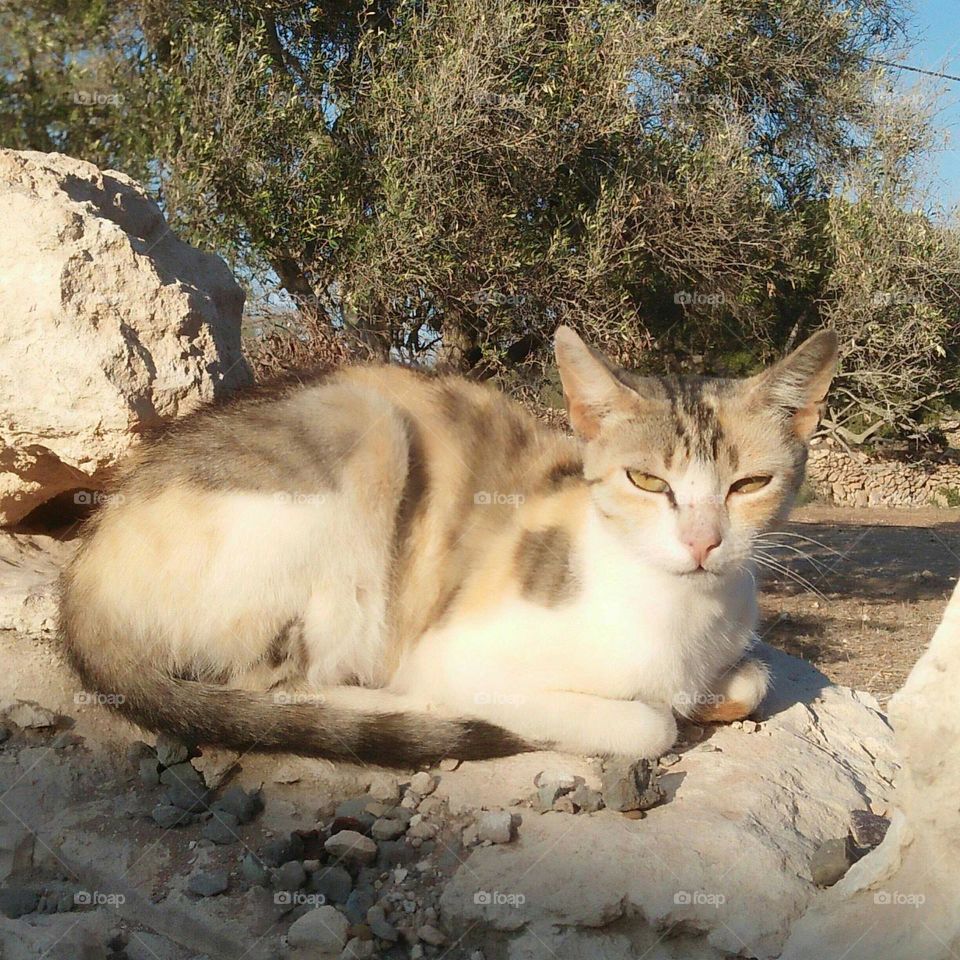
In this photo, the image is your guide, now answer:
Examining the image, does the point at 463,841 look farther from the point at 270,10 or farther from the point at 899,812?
the point at 270,10

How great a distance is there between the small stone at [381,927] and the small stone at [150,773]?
0.98 m

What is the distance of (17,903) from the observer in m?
2.73

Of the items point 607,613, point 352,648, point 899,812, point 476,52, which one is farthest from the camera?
point 476,52

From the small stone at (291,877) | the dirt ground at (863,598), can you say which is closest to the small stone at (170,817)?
the small stone at (291,877)

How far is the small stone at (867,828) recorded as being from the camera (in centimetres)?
290

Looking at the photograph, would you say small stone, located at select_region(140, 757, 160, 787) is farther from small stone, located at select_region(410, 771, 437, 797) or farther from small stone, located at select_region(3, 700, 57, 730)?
small stone, located at select_region(410, 771, 437, 797)

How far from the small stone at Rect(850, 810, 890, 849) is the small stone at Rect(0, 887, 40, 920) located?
95.1 inches

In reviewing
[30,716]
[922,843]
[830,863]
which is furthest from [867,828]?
[30,716]

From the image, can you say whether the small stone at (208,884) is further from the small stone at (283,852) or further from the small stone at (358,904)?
→ the small stone at (358,904)

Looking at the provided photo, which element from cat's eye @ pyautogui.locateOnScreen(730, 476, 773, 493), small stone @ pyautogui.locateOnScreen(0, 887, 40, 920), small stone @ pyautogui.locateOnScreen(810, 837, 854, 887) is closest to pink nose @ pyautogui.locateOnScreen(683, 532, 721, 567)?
cat's eye @ pyautogui.locateOnScreen(730, 476, 773, 493)

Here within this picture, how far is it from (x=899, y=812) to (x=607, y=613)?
1.13 m

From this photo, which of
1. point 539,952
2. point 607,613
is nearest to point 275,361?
point 607,613

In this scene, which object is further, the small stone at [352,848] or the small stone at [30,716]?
the small stone at [30,716]

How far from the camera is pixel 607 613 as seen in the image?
125 inches
